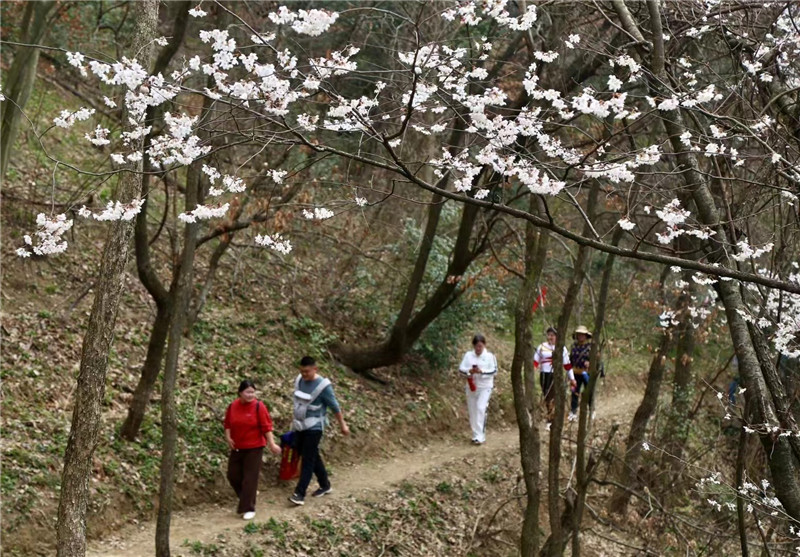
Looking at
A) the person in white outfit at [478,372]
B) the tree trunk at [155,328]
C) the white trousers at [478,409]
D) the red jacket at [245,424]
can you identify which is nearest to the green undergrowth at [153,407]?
the tree trunk at [155,328]

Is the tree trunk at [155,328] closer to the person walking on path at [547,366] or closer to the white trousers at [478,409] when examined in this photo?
the white trousers at [478,409]

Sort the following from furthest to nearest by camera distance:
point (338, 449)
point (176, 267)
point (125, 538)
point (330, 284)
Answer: point (330, 284) < point (338, 449) < point (176, 267) < point (125, 538)

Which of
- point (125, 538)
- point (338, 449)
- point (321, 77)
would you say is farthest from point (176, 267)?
point (321, 77)

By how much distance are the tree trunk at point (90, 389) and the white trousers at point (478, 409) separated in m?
8.67

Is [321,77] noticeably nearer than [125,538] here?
Yes

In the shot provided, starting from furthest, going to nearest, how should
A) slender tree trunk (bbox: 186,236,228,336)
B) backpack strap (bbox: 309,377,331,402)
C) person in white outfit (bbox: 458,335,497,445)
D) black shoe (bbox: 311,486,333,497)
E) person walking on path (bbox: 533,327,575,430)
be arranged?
person in white outfit (bbox: 458,335,497,445), person walking on path (bbox: 533,327,575,430), slender tree trunk (bbox: 186,236,228,336), black shoe (bbox: 311,486,333,497), backpack strap (bbox: 309,377,331,402)

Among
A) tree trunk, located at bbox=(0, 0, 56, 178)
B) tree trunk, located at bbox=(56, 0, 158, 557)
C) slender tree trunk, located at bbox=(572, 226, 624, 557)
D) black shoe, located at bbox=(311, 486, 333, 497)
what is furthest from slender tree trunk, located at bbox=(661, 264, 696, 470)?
tree trunk, located at bbox=(0, 0, 56, 178)

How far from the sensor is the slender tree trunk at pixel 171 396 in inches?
317

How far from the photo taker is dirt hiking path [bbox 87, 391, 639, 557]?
29.4 ft

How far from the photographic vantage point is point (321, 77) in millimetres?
5172

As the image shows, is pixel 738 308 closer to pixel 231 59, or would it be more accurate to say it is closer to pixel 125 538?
pixel 231 59

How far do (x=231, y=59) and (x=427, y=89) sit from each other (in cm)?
137

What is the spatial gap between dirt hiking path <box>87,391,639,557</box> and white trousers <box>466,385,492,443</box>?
25cm

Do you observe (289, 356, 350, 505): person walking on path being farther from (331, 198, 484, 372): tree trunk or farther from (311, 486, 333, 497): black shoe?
(331, 198, 484, 372): tree trunk
